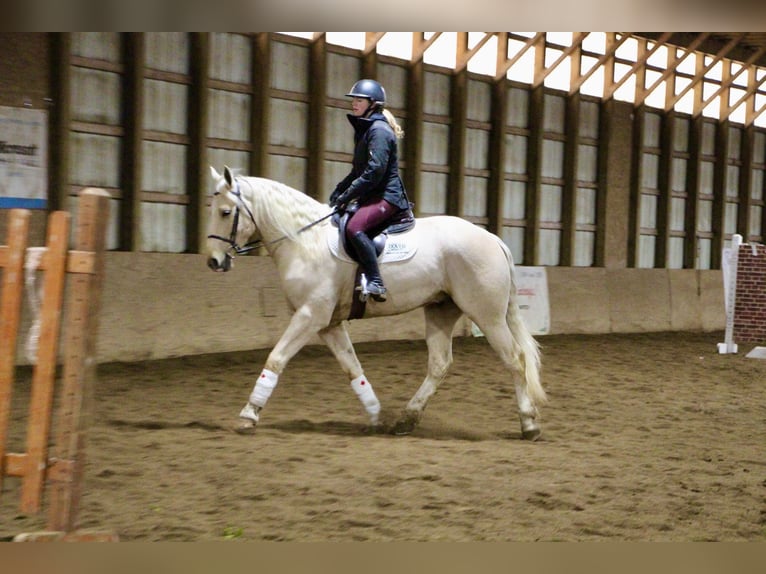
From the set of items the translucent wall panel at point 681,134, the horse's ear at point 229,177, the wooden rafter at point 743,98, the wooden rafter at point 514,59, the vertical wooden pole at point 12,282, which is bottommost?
the vertical wooden pole at point 12,282

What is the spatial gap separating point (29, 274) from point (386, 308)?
3.41 meters

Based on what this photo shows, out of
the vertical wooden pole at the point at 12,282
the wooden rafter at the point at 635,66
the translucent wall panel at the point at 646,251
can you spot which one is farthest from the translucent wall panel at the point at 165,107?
the translucent wall panel at the point at 646,251

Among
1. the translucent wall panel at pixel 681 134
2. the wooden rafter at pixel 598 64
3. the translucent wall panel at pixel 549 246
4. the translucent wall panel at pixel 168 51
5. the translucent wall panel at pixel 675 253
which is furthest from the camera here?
the translucent wall panel at pixel 675 253

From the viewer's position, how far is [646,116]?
17.8 m

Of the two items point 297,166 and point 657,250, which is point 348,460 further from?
point 657,250

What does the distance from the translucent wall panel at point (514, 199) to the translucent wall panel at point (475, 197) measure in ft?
1.34

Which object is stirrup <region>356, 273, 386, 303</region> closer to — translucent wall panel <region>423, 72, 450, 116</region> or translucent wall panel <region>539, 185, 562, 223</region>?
translucent wall panel <region>423, 72, 450, 116</region>

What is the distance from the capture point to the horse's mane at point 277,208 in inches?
282

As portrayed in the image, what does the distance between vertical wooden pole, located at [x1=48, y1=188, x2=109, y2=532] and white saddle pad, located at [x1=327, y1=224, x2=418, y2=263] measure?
125 inches

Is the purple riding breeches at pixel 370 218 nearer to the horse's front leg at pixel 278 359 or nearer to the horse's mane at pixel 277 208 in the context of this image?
the horse's mane at pixel 277 208

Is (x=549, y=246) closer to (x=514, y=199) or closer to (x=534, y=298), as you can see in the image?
(x=514, y=199)

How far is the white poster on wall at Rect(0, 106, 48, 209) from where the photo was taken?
9555mm

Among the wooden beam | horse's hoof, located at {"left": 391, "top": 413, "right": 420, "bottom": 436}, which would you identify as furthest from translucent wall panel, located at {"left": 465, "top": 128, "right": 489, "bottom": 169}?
horse's hoof, located at {"left": 391, "top": 413, "right": 420, "bottom": 436}

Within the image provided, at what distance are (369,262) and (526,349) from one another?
1.35 metres
